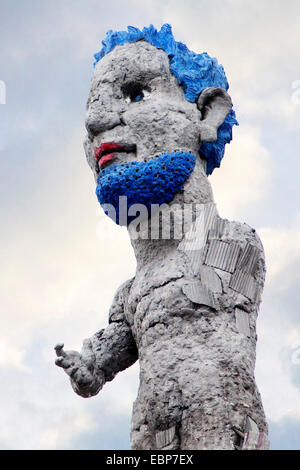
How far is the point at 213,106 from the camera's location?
751 centimetres

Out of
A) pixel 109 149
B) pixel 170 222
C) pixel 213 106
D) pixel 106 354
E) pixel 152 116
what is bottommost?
pixel 106 354

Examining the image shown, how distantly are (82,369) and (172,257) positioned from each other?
98cm

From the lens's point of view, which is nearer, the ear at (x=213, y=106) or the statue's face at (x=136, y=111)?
the statue's face at (x=136, y=111)

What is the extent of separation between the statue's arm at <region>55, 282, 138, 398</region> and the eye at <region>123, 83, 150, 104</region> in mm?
1301

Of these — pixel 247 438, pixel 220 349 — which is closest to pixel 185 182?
pixel 220 349

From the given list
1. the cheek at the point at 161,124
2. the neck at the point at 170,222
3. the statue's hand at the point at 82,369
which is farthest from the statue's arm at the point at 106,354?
the cheek at the point at 161,124

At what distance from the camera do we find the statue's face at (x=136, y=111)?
719 centimetres

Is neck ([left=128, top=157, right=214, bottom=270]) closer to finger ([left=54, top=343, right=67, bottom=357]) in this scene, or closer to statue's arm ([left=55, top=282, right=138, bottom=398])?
statue's arm ([left=55, top=282, right=138, bottom=398])

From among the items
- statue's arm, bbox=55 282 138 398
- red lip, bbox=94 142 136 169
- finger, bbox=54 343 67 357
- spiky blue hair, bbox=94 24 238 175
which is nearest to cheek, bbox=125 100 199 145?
red lip, bbox=94 142 136 169

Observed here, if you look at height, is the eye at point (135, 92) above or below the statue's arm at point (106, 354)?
above

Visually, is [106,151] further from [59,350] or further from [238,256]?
[59,350]

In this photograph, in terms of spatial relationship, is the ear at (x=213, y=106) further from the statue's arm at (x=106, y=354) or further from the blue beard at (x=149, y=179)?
the statue's arm at (x=106, y=354)

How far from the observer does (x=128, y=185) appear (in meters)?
7.05

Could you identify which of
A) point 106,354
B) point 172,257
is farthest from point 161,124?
point 106,354
